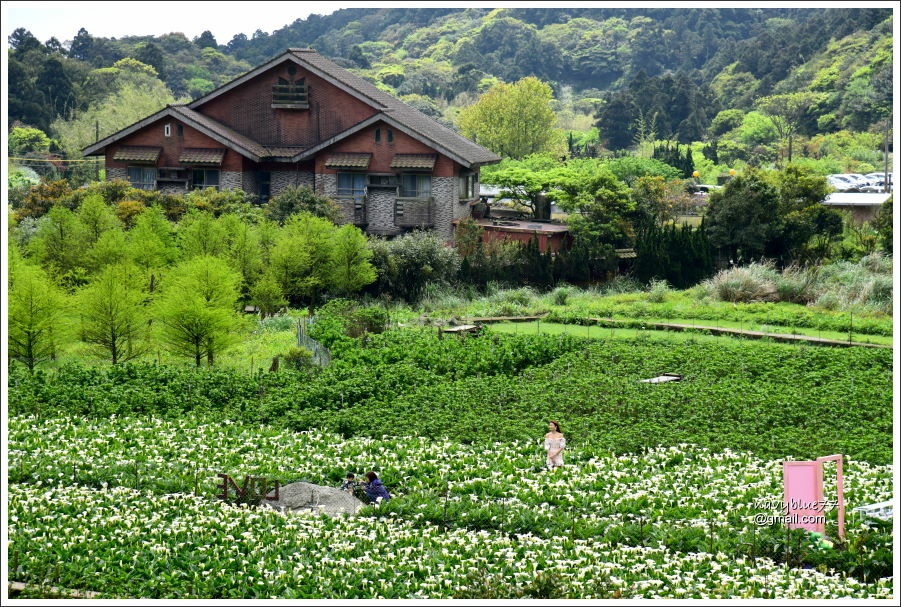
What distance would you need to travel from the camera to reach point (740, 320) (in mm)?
32281

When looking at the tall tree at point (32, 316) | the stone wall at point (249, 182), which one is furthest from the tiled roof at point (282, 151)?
the tall tree at point (32, 316)

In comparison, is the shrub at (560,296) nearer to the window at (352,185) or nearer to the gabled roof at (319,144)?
the gabled roof at (319,144)

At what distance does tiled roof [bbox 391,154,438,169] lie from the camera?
144 ft

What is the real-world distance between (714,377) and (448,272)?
14941 mm

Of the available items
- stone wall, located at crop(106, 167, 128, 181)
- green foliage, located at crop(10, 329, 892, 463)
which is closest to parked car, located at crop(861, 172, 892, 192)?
stone wall, located at crop(106, 167, 128, 181)

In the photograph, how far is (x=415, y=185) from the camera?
1763 inches

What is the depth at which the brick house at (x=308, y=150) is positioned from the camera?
145ft

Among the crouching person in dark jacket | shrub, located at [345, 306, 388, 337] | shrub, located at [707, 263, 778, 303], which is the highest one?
shrub, located at [707, 263, 778, 303]

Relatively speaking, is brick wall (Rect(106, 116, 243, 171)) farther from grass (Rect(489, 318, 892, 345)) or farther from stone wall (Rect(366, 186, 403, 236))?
grass (Rect(489, 318, 892, 345))

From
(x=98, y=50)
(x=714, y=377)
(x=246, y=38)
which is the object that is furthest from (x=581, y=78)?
(x=714, y=377)

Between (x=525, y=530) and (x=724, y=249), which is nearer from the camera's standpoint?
(x=525, y=530)

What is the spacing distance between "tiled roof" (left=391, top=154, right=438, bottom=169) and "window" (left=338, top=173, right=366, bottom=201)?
66.2 inches

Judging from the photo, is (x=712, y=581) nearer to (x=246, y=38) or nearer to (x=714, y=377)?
(x=714, y=377)

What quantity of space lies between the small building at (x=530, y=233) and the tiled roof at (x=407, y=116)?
263 cm
